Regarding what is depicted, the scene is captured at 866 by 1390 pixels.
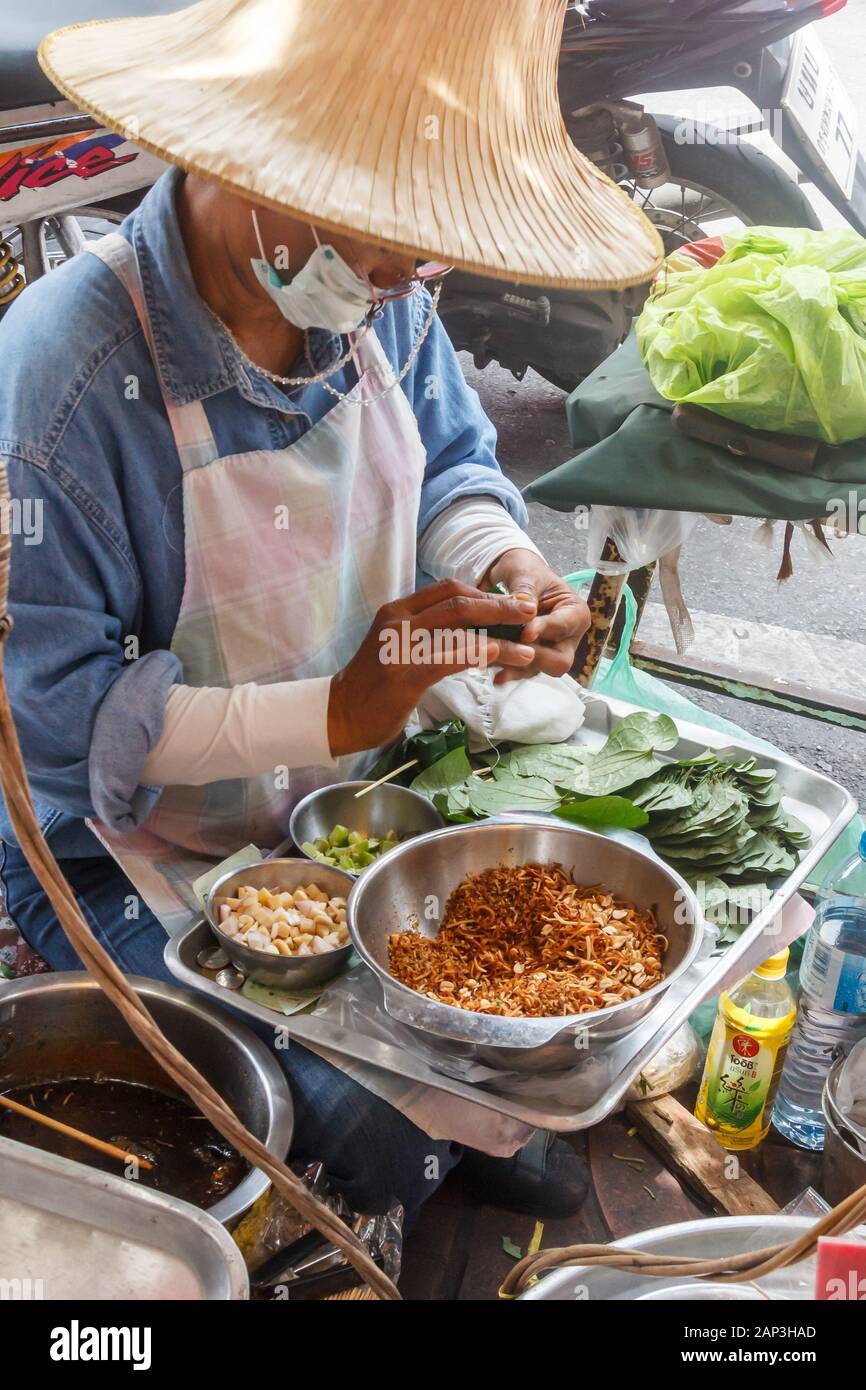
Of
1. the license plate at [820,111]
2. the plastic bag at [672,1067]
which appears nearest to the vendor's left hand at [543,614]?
the plastic bag at [672,1067]

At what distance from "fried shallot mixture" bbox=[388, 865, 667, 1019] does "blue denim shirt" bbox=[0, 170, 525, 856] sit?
1.39 feet

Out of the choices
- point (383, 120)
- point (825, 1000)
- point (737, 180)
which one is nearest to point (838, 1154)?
point (825, 1000)

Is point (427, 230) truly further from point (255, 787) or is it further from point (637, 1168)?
point (637, 1168)

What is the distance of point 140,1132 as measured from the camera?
1.59m

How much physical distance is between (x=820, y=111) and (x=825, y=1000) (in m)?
2.83

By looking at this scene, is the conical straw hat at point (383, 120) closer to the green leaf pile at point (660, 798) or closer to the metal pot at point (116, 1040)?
the green leaf pile at point (660, 798)

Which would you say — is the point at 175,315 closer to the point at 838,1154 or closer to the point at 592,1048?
the point at 592,1048

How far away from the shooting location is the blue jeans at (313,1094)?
151cm

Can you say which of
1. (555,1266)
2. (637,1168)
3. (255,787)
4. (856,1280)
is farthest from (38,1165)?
(637,1168)

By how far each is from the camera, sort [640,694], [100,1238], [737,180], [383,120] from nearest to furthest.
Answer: [100,1238], [383,120], [640,694], [737,180]

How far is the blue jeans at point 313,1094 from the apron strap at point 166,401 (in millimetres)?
602

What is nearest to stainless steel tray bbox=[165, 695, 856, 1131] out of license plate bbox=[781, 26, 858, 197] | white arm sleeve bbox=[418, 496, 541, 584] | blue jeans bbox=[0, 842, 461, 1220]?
blue jeans bbox=[0, 842, 461, 1220]

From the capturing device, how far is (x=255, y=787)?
169 cm

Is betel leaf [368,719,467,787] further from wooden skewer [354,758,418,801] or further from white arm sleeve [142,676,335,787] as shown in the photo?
white arm sleeve [142,676,335,787]
